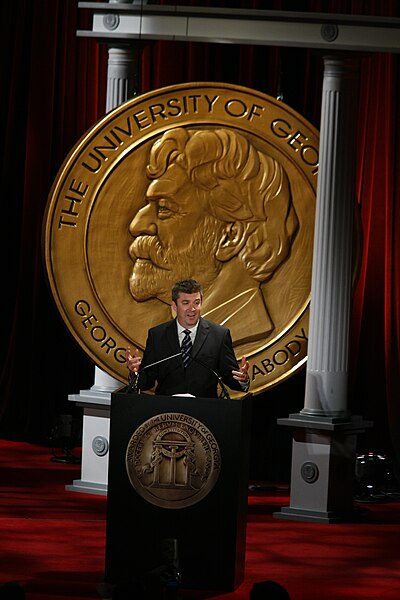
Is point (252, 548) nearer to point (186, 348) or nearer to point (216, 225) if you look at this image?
point (186, 348)

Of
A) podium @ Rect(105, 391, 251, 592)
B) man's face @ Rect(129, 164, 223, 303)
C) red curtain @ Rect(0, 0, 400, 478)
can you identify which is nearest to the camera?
podium @ Rect(105, 391, 251, 592)

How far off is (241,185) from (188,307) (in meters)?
1.57

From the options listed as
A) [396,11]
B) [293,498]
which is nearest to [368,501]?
[293,498]

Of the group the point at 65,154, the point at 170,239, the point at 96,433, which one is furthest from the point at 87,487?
the point at 65,154

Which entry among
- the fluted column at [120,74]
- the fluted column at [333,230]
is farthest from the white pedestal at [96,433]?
the fluted column at [120,74]

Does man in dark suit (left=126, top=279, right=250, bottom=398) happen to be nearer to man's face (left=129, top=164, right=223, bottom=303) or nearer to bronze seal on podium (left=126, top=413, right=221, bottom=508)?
bronze seal on podium (left=126, top=413, right=221, bottom=508)

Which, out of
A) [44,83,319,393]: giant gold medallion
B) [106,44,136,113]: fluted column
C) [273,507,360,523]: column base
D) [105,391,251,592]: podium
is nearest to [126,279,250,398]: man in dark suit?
[105,391,251,592]: podium

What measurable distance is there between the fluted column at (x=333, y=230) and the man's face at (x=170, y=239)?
574 millimetres

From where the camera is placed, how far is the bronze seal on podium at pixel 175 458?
15.6ft

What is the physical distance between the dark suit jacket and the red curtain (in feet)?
9.20

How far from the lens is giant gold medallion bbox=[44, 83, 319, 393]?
6.54m

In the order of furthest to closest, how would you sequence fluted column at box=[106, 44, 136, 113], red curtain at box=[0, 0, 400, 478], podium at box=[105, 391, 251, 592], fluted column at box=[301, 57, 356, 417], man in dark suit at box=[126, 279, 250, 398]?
red curtain at box=[0, 0, 400, 478]
fluted column at box=[106, 44, 136, 113]
fluted column at box=[301, 57, 356, 417]
man in dark suit at box=[126, 279, 250, 398]
podium at box=[105, 391, 251, 592]

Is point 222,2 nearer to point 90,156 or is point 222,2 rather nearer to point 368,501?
point 90,156

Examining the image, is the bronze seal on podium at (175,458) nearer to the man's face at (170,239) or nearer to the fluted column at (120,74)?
the man's face at (170,239)
